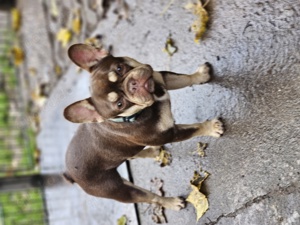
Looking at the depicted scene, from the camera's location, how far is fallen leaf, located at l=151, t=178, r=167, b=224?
3957 millimetres

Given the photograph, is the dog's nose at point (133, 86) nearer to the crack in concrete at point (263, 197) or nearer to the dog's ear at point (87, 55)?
the dog's ear at point (87, 55)

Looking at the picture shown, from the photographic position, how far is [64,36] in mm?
5785

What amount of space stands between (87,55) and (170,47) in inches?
43.7

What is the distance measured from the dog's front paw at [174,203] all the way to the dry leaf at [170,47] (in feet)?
3.86

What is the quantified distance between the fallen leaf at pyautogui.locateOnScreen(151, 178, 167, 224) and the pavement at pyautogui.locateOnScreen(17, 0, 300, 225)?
0.06m

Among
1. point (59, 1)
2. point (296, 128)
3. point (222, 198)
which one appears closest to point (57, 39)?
point (59, 1)

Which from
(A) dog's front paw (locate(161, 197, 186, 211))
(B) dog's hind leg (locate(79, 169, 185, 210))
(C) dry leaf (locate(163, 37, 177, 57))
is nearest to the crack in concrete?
(A) dog's front paw (locate(161, 197, 186, 211))

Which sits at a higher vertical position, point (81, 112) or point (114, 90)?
point (114, 90)

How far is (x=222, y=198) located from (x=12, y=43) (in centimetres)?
472

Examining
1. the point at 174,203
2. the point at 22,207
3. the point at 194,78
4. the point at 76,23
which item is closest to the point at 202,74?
the point at 194,78

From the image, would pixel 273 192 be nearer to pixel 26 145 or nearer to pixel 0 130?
pixel 26 145

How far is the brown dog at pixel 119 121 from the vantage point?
2.91 m

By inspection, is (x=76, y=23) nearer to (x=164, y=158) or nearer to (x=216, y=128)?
(x=164, y=158)

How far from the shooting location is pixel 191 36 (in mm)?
3904
